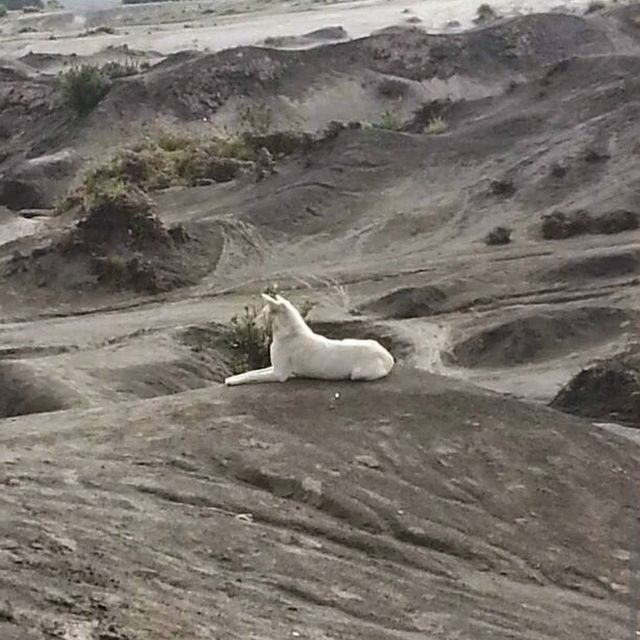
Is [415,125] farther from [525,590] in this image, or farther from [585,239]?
[525,590]

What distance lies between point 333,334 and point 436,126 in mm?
16978

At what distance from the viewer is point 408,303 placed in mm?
25578

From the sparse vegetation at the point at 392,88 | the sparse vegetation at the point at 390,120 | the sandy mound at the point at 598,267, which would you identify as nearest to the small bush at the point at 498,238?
the sandy mound at the point at 598,267

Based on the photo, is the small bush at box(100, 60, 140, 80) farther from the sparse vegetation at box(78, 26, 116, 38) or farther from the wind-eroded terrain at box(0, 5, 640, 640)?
the sparse vegetation at box(78, 26, 116, 38)

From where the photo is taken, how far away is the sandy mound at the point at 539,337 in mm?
22828

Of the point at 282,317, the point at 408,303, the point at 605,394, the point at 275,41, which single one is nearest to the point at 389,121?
the point at 408,303

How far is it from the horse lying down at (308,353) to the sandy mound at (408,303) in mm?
11561

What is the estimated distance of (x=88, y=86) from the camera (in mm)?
48406

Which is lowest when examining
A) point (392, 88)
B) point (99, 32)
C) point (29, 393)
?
point (99, 32)

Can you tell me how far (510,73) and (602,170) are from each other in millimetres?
20673

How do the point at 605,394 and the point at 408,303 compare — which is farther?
the point at 408,303

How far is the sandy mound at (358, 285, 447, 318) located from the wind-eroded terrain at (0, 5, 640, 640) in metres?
0.05

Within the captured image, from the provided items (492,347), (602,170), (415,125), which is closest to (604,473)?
(492,347)

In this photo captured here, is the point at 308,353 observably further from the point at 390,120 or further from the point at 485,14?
the point at 485,14
